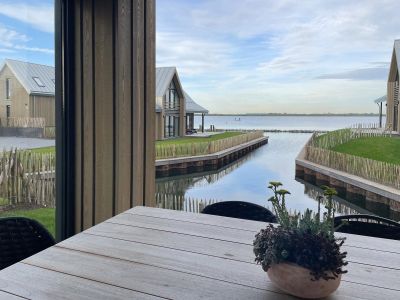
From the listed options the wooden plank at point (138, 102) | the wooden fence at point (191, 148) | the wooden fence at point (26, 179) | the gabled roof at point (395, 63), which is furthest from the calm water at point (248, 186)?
the gabled roof at point (395, 63)

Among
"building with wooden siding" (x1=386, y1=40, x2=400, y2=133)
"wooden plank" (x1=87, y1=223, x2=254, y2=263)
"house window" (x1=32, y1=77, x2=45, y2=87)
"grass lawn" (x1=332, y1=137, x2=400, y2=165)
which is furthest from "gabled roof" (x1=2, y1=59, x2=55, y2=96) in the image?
"building with wooden siding" (x1=386, y1=40, x2=400, y2=133)

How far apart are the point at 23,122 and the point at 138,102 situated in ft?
2.29

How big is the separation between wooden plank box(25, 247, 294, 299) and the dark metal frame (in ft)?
3.99

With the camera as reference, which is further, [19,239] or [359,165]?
[359,165]

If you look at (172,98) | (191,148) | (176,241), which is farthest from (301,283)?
(172,98)

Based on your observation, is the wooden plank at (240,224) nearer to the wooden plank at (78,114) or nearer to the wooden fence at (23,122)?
the wooden plank at (78,114)

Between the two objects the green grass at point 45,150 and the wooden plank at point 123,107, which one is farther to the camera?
the green grass at point 45,150

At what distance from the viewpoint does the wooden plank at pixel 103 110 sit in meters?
2.16

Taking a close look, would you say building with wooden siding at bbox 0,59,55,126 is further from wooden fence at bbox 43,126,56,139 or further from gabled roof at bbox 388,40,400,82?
gabled roof at bbox 388,40,400,82

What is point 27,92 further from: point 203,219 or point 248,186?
point 248,186

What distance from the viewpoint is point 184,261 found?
3.43 feet

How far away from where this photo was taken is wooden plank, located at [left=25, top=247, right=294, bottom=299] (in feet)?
2.80

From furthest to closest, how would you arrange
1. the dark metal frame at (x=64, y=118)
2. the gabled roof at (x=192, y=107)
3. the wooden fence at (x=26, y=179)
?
1. the gabled roof at (x=192, y=107)
2. the wooden fence at (x=26, y=179)
3. the dark metal frame at (x=64, y=118)

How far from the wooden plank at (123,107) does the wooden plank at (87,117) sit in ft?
0.52
